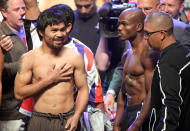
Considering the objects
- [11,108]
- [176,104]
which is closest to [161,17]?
[176,104]

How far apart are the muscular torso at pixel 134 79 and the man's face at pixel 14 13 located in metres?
1.18

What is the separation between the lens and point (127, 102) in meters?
3.83

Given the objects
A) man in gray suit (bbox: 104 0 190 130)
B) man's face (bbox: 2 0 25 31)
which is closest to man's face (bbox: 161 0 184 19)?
man in gray suit (bbox: 104 0 190 130)

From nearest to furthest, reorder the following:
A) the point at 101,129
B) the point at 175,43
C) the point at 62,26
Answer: the point at 175,43, the point at 62,26, the point at 101,129

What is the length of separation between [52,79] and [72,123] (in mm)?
390

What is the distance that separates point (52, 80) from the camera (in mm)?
3070

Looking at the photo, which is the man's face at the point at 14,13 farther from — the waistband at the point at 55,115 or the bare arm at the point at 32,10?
the waistband at the point at 55,115

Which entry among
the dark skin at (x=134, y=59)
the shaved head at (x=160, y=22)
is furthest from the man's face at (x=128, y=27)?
the shaved head at (x=160, y=22)

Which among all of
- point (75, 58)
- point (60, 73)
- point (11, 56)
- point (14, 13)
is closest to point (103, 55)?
point (14, 13)

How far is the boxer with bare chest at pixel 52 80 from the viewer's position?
3078mm

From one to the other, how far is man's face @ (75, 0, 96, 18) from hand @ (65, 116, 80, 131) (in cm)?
212

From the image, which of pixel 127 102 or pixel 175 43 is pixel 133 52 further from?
pixel 175 43

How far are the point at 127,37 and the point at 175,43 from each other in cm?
81

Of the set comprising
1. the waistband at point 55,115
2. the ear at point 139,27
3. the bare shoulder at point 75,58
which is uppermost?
the ear at point 139,27
